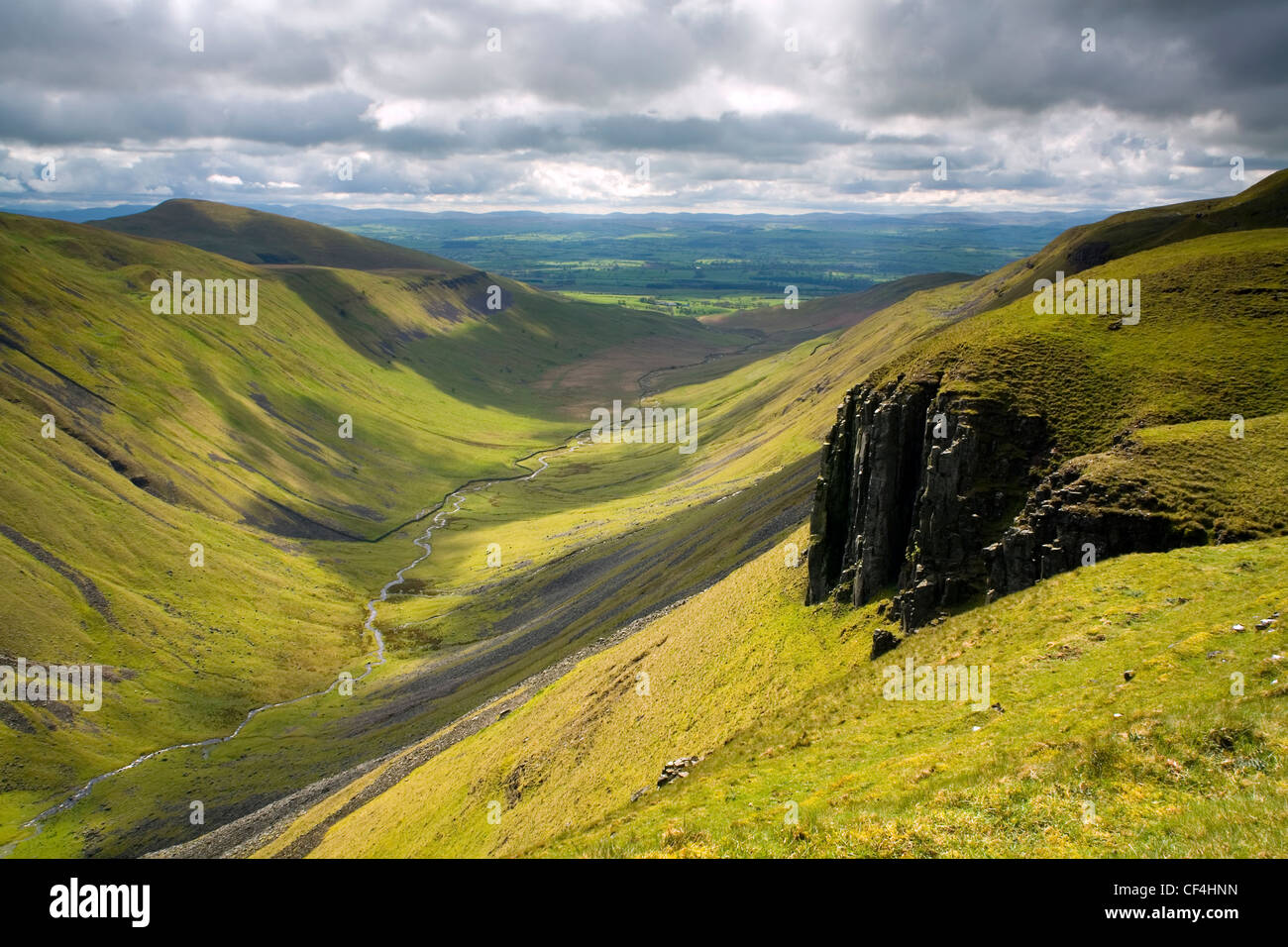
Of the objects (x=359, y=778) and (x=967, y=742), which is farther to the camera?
(x=359, y=778)

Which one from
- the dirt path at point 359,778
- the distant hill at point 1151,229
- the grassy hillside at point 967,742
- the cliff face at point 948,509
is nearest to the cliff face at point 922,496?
the cliff face at point 948,509

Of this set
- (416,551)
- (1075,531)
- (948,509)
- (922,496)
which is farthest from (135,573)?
(1075,531)

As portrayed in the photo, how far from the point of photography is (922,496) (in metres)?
45.8

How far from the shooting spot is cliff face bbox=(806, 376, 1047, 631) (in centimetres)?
4309

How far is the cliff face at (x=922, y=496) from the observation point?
1697 inches

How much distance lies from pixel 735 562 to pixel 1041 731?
188 ft

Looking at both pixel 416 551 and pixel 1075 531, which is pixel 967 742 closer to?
pixel 1075 531

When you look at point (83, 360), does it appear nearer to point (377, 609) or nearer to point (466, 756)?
point (377, 609)

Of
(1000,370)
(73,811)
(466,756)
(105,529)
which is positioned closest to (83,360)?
(105,529)

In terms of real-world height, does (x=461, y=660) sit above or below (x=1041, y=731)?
below

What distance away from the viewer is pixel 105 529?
139375 mm

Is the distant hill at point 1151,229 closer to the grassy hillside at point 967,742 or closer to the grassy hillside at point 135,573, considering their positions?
the grassy hillside at point 967,742

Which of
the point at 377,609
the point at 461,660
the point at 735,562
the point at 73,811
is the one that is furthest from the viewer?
the point at 377,609
